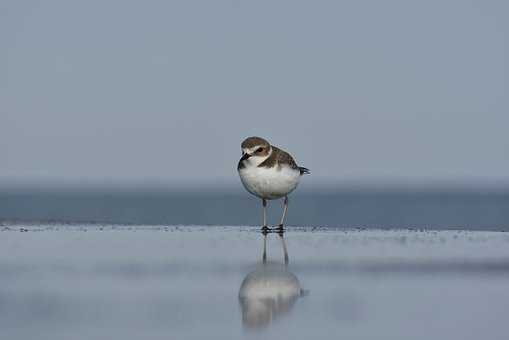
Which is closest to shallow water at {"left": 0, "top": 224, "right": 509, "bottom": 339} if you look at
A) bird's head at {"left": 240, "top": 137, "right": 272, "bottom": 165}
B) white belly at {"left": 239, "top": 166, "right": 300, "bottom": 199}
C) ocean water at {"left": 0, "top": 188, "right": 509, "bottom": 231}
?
white belly at {"left": 239, "top": 166, "right": 300, "bottom": 199}

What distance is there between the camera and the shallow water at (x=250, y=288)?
8406mm

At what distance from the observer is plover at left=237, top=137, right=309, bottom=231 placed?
17.8 meters

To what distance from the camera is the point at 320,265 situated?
1211cm

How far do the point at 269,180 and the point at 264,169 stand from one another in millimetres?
192

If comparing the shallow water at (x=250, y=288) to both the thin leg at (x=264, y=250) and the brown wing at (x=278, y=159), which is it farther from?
the brown wing at (x=278, y=159)

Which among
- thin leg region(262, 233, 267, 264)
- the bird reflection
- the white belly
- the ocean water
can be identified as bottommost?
the bird reflection

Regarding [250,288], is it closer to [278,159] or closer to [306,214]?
[278,159]

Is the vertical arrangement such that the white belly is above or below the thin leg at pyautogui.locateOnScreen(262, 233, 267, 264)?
above

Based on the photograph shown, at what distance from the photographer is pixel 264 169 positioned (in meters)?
17.8

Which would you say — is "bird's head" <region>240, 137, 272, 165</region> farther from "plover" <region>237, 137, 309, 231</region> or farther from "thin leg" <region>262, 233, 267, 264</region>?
"thin leg" <region>262, 233, 267, 264</region>

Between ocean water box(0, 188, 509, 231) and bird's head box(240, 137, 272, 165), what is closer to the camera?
bird's head box(240, 137, 272, 165)

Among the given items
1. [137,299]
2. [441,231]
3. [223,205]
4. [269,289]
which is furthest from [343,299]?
[223,205]

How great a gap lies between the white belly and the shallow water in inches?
83.5

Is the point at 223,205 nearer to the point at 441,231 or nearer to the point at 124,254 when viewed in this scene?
the point at 441,231
